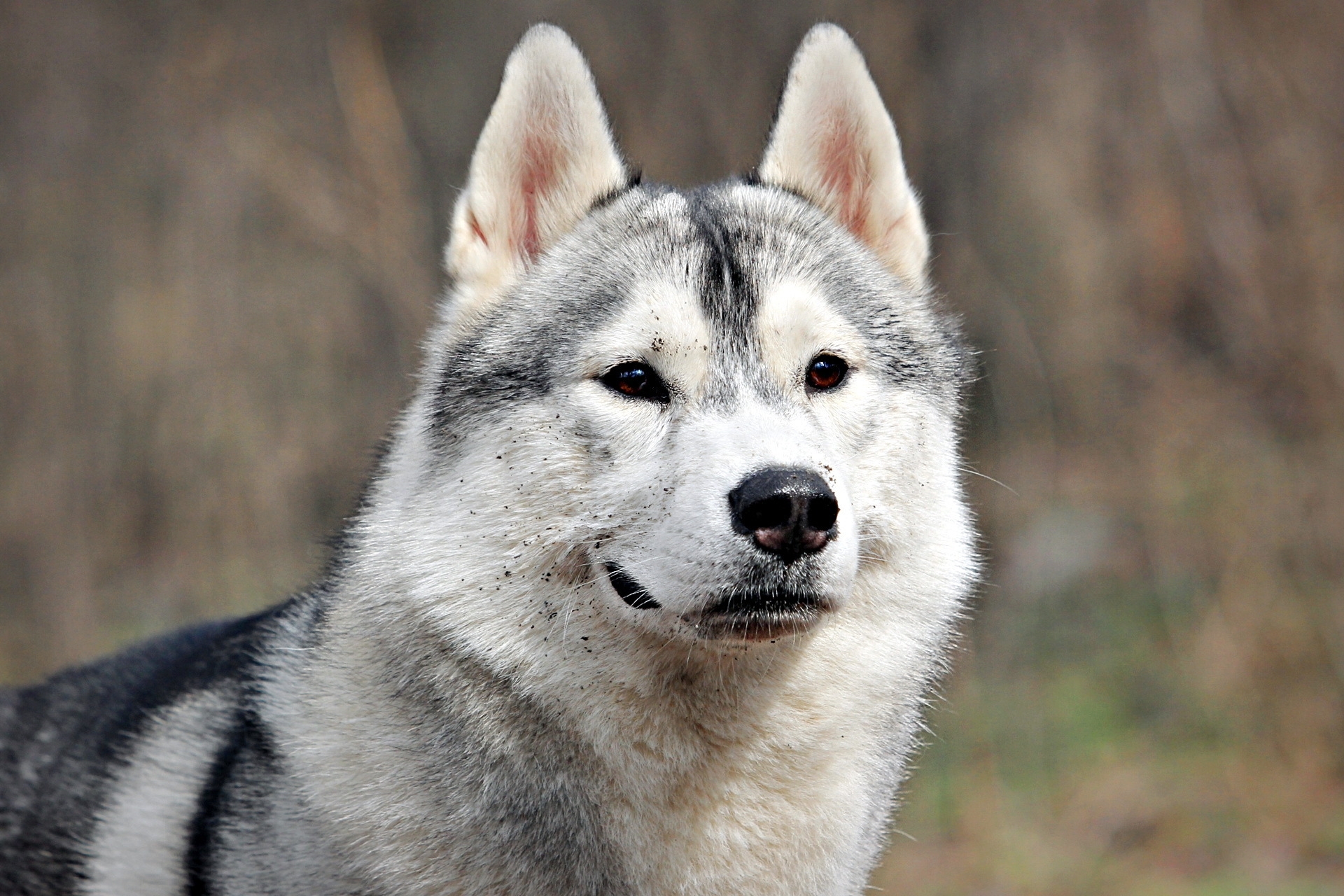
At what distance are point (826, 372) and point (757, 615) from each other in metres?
0.66

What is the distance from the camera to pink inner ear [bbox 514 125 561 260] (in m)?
3.06

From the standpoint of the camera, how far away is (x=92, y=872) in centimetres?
293

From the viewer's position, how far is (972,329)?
7.41 meters

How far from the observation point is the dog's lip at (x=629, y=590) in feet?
8.23

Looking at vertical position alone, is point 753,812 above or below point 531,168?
below

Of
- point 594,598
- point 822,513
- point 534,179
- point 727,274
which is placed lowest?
point 594,598

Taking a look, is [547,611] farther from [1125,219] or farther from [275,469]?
[1125,219]

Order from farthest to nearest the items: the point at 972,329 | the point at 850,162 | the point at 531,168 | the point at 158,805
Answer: the point at 972,329, the point at 850,162, the point at 531,168, the point at 158,805

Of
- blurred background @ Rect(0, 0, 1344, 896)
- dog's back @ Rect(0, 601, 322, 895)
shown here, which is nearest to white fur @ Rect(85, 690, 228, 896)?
dog's back @ Rect(0, 601, 322, 895)

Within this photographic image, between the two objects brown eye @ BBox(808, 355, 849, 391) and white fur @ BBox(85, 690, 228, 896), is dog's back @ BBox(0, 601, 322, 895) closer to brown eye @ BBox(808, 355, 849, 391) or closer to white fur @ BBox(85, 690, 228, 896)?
white fur @ BBox(85, 690, 228, 896)

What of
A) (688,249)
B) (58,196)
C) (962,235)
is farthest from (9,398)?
(688,249)

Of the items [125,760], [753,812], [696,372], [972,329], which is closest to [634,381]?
[696,372]

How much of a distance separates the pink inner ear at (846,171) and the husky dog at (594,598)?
6.8 inches

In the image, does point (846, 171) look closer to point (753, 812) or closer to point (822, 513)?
point (822, 513)
